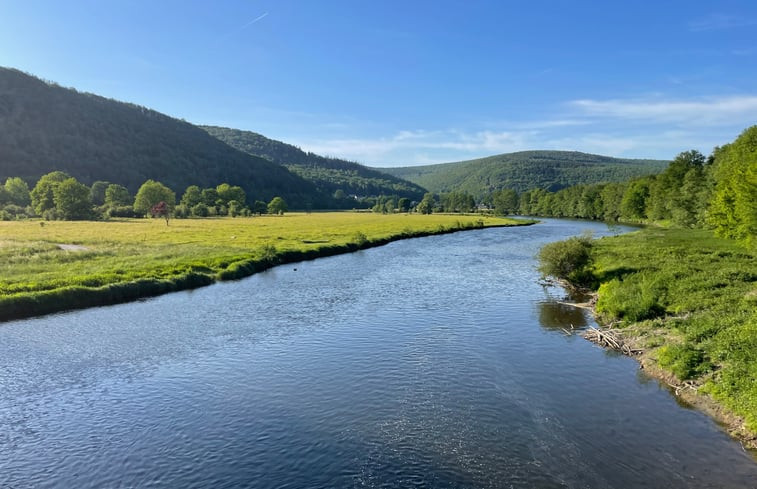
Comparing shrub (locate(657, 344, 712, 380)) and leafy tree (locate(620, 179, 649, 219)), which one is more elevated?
leafy tree (locate(620, 179, 649, 219))

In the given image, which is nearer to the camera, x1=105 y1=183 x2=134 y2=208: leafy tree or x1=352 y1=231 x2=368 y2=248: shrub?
x1=352 y1=231 x2=368 y2=248: shrub

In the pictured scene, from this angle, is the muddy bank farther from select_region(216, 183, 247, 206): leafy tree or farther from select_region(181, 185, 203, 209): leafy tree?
select_region(216, 183, 247, 206): leafy tree

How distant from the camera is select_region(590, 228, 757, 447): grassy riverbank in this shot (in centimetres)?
1861

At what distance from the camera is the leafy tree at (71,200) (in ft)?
356

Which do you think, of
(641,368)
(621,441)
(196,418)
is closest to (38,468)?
(196,418)

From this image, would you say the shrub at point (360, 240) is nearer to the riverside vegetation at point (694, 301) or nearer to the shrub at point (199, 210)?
the riverside vegetation at point (694, 301)

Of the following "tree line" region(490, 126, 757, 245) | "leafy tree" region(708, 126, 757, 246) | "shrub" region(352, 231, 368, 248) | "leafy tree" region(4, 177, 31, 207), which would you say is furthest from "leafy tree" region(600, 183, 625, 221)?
"leafy tree" region(4, 177, 31, 207)

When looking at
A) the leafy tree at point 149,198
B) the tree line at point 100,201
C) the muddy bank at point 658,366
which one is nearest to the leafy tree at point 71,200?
the tree line at point 100,201

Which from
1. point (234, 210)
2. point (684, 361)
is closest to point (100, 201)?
point (234, 210)

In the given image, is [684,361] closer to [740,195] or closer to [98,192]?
[740,195]

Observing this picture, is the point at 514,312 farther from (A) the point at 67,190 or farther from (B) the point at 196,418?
(A) the point at 67,190

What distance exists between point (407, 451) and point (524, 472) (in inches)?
155

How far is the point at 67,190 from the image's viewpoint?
359ft

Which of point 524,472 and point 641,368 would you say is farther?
point 641,368
